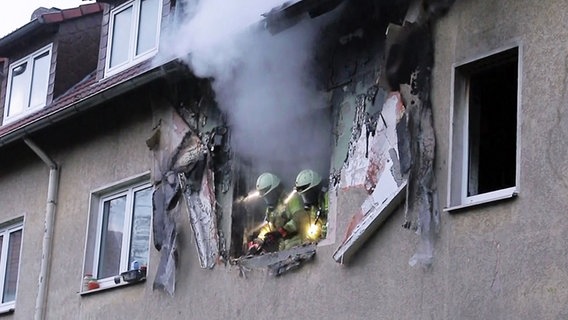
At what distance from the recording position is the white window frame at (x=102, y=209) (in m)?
12.9

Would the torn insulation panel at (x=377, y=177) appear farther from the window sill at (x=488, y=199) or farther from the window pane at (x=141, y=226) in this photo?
the window pane at (x=141, y=226)

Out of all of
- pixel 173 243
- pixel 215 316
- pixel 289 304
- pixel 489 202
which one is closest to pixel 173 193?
pixel 173 243

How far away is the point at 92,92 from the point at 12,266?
2.68 meters

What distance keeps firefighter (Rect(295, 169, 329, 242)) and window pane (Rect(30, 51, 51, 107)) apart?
627 cm

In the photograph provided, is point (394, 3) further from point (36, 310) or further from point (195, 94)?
point (36, 310)

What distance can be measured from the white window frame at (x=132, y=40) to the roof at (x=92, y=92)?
0.39 ft

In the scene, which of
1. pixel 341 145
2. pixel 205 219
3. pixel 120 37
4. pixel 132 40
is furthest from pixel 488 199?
pixel 120 37

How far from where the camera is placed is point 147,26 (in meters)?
14.4

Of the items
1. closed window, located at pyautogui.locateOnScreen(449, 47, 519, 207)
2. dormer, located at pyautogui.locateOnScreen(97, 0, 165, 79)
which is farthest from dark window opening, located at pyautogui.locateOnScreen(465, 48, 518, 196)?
dormer, located at pyautogui.locateOnScreen(97, 0, 165, 79)

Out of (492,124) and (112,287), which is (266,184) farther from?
(492,124)

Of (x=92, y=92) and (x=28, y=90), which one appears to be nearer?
(x=92, y=92)

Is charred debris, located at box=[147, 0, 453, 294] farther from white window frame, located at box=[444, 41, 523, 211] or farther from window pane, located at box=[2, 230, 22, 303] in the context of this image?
window pane, located at box=[2, 230, 22, 303]

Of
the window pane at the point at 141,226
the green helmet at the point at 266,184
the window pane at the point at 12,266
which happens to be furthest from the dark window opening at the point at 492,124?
the window pane at the point at 12,266

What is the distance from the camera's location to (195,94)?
12.1 meters
